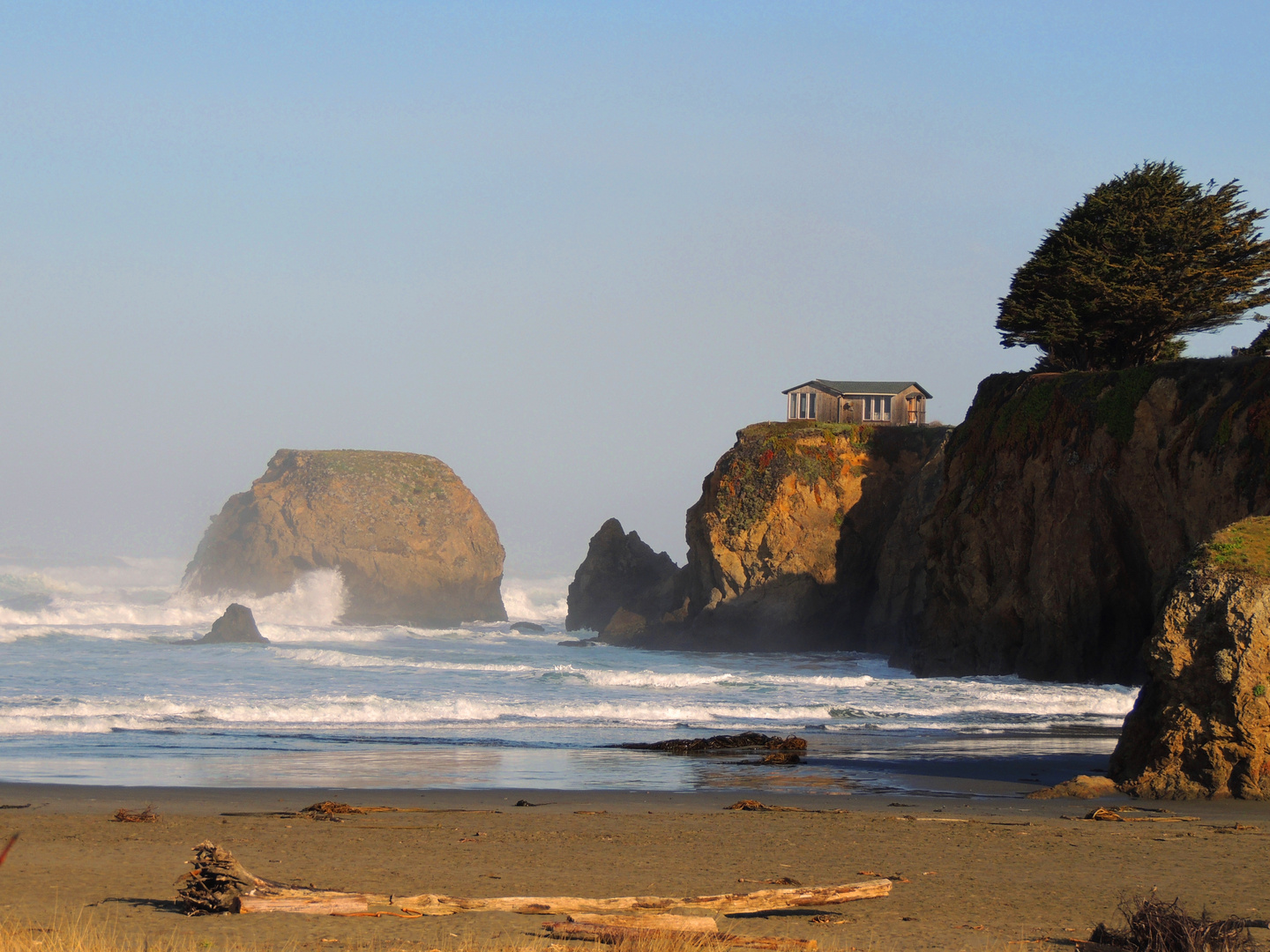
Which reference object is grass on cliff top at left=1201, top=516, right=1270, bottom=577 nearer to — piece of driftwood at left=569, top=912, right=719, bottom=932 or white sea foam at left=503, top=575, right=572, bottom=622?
piece of driftwood at left=569, top=912, right=719, bottom=932

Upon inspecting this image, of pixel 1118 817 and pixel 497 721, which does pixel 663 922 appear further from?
pixel 497 721

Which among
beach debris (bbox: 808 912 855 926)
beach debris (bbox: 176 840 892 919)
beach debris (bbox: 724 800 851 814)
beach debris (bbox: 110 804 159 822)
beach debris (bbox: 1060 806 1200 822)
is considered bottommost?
beach debris (bbox: 724 800 851 814)

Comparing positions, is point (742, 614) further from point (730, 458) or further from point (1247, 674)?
point (1247, 674)

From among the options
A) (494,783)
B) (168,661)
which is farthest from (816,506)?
(494,783)

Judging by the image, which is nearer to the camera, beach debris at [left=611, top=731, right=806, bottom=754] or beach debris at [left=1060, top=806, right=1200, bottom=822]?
beach debris at [left=1060, top=806, right=1200, bottom=822]

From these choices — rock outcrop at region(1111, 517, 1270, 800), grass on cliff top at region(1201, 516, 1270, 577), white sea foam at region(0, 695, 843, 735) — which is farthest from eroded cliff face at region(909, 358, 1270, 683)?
rock outcrop at region(1111, 517, 1270, 800)

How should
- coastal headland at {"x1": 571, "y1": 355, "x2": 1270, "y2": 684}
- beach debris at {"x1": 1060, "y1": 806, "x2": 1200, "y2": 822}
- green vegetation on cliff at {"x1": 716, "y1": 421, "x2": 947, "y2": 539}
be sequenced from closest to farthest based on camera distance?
1. beach debris at {"x1": 1060, "y1": 806, "x2": 1200, "y2": 822}
2. coastal headland at {"x1": 571, "y1": 355, "x2": 1270, "y2": 684}
3. green vegetation on cliff at {"x1": 716, "y1": 421, "x2": 947, "y2": 539}

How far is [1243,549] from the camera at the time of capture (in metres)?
13.0

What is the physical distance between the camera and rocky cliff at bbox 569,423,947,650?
5141cm

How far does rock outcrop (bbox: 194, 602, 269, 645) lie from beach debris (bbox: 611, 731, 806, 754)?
35.1 m

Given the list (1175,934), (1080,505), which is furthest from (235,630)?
(1175,934)

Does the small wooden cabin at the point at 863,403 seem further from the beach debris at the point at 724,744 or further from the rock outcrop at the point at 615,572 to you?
the beach debris at the point at 724,744

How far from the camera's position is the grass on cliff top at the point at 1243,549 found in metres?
12.7

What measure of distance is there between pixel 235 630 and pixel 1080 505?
3591 centimetres
